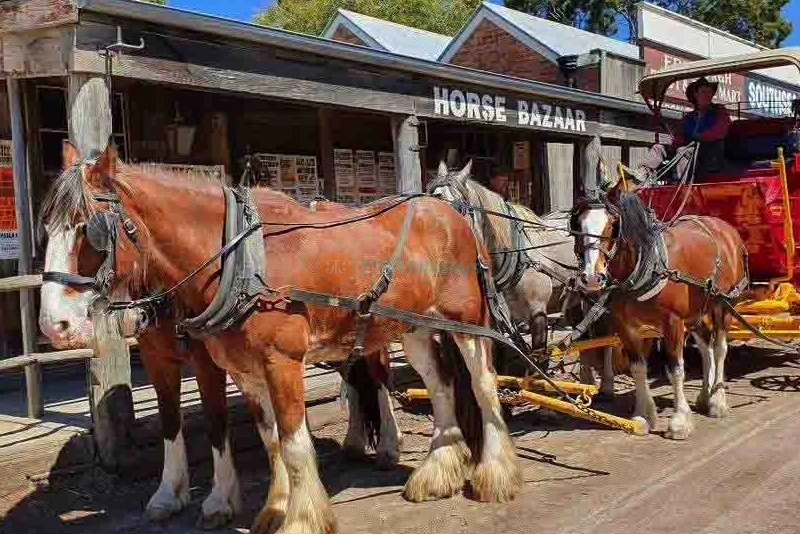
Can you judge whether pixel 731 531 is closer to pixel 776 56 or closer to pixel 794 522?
pixel 794 522

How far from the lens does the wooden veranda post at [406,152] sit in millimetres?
7180

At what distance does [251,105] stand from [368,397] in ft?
15.8

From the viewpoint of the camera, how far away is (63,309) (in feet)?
10.8

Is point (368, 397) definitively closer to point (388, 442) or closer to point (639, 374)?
point (388, 442)

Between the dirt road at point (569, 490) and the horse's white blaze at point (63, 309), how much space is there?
5.43 feet

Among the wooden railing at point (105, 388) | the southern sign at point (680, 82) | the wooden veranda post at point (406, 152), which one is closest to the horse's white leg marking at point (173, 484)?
the wooden railing at point (105, 388)

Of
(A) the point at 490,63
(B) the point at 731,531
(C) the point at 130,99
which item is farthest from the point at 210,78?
(A) the point at 490,63

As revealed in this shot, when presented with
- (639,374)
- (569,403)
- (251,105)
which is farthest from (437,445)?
(251,105)

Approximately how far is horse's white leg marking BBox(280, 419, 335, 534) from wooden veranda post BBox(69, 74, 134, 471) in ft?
5.38

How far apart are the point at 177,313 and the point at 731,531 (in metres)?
3.06

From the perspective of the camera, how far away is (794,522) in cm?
419

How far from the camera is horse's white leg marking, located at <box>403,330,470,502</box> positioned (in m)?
4.80

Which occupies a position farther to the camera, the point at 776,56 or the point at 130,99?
the point at 130,99

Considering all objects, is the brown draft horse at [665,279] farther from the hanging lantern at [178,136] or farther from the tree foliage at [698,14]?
the tree foliage at [698,14]
